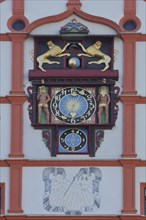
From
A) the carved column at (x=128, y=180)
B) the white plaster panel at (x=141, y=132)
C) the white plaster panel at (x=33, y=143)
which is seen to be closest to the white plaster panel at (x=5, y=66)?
the white plaster panel at (x=33, y=143)

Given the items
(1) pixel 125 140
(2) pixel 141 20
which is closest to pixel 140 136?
(1) pixel 125 140

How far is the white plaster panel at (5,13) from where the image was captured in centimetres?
3403

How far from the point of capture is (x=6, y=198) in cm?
3347

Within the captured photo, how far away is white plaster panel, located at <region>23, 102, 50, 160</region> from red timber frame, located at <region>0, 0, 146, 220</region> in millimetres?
110

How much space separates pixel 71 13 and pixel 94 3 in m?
0.55

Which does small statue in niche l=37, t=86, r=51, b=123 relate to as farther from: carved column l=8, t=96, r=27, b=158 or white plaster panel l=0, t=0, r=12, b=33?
white plaster panel l=0, t=0, r=12, b=33

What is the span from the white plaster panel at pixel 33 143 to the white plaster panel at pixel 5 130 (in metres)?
0.34

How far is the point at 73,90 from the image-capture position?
33812mm

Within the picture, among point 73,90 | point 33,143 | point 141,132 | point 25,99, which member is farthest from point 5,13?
point 141,132

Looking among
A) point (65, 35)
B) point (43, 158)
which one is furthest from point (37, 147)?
point (65, 35)

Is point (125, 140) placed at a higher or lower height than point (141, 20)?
lower

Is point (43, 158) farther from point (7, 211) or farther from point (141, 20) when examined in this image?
point (141, 20)

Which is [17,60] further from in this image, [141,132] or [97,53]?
[141,132]

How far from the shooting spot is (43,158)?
3353 centimetres
